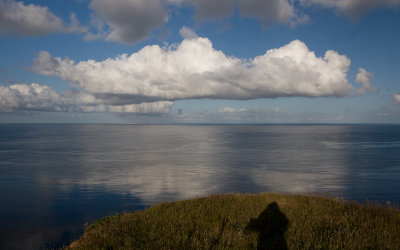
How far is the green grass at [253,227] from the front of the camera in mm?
13102

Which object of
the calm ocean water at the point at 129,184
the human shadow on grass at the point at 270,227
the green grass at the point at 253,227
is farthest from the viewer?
the calm ocean water at the point at 129,184

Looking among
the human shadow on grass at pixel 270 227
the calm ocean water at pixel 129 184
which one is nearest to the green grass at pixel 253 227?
the human shadow on grass at pixel 270 227

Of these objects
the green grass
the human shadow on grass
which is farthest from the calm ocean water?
the human shadow on grass

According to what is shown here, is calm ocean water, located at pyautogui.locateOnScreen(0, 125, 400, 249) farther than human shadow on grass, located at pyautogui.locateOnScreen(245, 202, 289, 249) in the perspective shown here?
Yes

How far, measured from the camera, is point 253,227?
609 inches

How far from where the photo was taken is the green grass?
43.0 ft

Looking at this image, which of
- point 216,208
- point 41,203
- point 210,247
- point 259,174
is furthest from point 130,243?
point 259,174

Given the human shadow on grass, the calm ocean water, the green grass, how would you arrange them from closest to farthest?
1. the green grass
2. the human shadow on grass
3. the calm ocean water

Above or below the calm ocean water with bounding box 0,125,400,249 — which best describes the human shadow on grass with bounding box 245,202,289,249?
above

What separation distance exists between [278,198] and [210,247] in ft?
32.2

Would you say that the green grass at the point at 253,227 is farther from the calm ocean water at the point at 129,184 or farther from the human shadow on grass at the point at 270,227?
the calm ocean water at the point at 129,184

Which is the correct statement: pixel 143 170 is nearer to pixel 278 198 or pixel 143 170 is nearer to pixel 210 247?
pixel 278 198

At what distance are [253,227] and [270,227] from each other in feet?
2.89

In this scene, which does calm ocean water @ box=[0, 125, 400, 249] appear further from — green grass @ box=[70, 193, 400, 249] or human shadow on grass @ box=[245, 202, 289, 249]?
human shadow on grass @ box=[245, 202, 289, 249]
